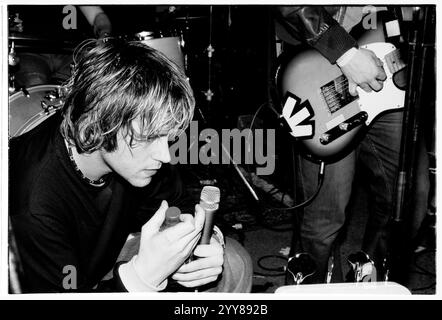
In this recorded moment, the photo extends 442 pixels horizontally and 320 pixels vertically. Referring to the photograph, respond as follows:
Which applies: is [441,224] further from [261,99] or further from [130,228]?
[261,99]

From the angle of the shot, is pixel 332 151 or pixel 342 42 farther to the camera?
pixel 332 151

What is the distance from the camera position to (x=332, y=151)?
1.60 metres

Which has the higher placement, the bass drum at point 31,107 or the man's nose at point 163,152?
the bass drum at point 31,107

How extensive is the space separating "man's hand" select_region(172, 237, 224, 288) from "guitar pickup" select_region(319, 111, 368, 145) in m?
0.78

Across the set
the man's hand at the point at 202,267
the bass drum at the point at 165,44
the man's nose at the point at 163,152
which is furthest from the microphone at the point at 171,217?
the bass drum at the point at 165,44

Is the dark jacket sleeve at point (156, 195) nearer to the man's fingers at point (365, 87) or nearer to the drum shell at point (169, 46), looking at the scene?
the man's fingers at point (365, 87)

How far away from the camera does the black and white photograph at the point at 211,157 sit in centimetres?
101

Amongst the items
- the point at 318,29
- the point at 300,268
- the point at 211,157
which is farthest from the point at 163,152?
the point at 211,157

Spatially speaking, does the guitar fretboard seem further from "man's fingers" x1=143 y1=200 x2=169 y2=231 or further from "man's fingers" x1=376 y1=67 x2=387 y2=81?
"man's fingers" x1=143 y1=200 x2=169 y2=231

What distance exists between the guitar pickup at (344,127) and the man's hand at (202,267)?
0.78m

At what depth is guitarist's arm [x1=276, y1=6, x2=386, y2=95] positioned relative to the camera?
56.4 inches
